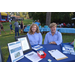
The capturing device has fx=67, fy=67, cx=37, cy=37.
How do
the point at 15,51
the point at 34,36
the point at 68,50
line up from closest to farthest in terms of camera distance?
the point at 15,51, the point at 68,50, the point at 34,36

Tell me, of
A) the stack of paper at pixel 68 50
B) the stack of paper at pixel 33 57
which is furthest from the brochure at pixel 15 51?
the stack of paper at pixel 68 50

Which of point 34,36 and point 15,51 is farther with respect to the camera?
point 34,36

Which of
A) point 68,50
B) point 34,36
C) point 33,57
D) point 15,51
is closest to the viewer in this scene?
point 15,51

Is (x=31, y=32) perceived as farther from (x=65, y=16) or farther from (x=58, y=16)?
(x=65, y=16)

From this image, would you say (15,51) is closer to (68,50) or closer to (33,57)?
(33,57)

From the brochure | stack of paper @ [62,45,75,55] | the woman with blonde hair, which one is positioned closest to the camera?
the brochure

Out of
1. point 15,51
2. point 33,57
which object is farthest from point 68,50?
point 15,51

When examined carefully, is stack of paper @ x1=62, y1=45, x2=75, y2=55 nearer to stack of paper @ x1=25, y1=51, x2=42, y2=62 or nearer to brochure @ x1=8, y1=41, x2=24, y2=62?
stack of paper @ x1=25, y1=51, x2=42, y2=62

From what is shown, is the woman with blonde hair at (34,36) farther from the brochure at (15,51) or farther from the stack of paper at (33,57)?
the brochure at (15,51)

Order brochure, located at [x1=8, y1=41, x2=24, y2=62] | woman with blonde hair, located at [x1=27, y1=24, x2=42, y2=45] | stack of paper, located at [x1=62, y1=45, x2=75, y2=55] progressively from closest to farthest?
brochure, located at [x1=8, y1=41, x2=24, y2=62], stack of paper, located at [x1=62, y1=45, x2=75, y2=55], woman with blonde hair, located at [x1=27, y1=24, x2=42, y2=45]

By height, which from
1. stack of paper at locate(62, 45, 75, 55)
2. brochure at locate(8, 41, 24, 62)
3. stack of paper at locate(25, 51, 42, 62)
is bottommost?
stack of paper at locate(25, 51, 42, 62)

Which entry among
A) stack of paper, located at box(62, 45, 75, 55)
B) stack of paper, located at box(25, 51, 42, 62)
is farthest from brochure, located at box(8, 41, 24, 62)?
stack of paper, located at box(62, 45, 75, 55)

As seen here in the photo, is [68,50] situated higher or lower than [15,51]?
lower
